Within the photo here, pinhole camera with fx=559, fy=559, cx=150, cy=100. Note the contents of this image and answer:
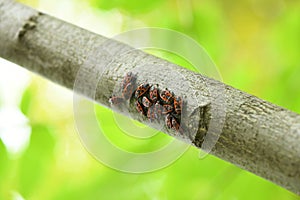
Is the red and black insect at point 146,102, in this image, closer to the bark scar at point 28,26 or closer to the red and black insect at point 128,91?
the red and black insect at point 128,91

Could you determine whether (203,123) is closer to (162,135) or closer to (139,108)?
(139,108)

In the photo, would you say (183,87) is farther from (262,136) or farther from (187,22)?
(187,22)

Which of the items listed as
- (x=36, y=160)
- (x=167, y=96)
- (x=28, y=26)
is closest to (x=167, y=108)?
(x=167, y=96)

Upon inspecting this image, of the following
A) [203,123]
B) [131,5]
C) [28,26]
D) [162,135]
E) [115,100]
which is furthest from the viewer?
[131,5]

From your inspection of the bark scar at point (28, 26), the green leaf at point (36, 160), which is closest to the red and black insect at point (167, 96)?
the bark scar at point (28, 26)

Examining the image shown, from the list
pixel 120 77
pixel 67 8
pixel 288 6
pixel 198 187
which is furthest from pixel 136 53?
pixel 67 8
